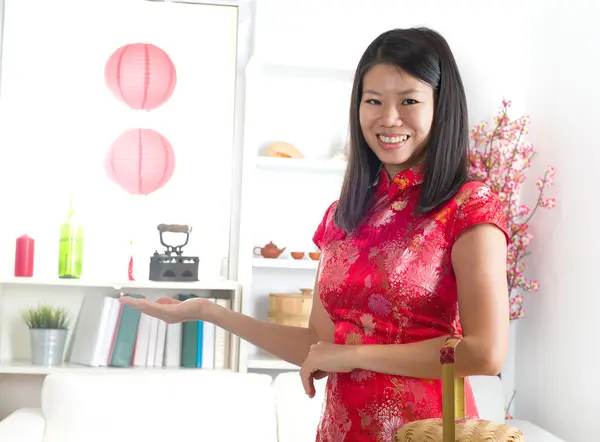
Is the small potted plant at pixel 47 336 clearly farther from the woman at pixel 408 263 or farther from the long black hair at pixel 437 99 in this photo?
the long black hair at pixel 437 99

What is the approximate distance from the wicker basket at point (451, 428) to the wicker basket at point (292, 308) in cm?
263

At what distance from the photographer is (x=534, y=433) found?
319cm

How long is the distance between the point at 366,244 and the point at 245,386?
1.77 metres

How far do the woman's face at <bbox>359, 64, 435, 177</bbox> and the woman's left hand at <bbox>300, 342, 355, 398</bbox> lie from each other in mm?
295

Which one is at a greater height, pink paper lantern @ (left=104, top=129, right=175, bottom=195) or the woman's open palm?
pink paper lantern @ (left=104, top=129, right=175, bottom=195)

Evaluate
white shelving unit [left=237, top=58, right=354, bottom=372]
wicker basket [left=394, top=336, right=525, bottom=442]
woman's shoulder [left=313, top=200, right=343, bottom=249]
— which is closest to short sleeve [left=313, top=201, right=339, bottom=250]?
woman's shoulder [left=313, top=200, right=343, bottom=249]

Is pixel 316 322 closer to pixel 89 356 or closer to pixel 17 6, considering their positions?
pixel 89 356

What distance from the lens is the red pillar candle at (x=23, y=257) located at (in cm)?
342

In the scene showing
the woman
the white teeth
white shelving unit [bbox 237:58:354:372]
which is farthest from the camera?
white shelving unit [bbox 237:58:354:372]

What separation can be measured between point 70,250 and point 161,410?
1029 millimetres

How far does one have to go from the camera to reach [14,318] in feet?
11.8

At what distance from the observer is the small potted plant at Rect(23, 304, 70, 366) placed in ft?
11.0

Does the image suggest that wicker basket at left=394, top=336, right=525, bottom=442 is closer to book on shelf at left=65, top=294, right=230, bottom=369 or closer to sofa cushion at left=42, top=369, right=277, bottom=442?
sofa cushion at left=42, top=369, right=277, bottom=442

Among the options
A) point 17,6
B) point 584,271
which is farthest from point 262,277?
point 17,6
